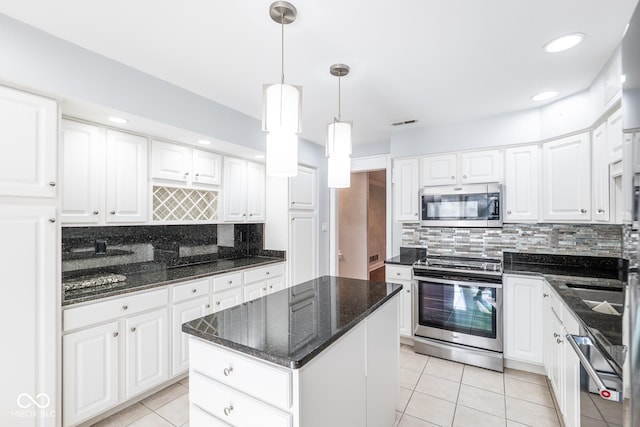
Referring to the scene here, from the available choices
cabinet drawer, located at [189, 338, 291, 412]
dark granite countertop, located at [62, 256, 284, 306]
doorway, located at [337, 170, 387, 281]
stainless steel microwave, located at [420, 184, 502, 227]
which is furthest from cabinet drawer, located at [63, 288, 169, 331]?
doorway, located at [337, 170, 387, 281]

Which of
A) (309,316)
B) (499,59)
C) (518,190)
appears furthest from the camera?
(518,190)

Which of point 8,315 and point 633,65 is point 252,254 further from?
point 633,65

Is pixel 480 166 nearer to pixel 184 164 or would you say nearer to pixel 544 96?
pixel 544 96

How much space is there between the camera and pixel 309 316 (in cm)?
150

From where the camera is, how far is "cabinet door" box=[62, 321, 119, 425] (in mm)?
1886

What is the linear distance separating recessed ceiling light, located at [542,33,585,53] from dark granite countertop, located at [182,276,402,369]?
1.85 metres

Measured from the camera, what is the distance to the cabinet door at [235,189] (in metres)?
3.28

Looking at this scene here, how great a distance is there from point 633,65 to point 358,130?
10.6ft

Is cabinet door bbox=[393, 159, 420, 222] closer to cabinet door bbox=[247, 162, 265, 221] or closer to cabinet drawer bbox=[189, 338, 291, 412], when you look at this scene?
cabinet door bbox=[247, 162, 265, 221]

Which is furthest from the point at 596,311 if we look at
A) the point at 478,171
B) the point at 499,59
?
the point at 478,171

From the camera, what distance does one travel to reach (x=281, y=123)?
1.37 m

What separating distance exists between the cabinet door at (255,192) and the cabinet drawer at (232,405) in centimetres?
236

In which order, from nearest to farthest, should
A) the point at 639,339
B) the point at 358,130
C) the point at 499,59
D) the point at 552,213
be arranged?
the point at 639,339, the point at 499,59, the point at 552,213, the point at 358,130

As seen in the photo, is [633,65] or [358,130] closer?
[633,65]
